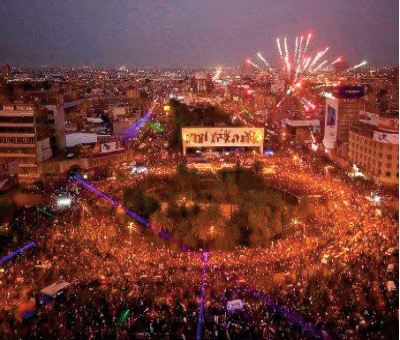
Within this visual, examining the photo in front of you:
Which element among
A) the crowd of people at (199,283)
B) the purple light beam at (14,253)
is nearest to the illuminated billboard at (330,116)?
the crowd of people at (199,283)

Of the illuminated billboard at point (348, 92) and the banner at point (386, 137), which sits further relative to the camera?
the illuminated billboard at point (348, 92)

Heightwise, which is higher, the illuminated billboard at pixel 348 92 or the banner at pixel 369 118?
the illuminated billboard at pixel 348 92

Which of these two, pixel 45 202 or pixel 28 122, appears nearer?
pixel 45 202

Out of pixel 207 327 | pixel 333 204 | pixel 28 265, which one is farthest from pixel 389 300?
pixel 28 265

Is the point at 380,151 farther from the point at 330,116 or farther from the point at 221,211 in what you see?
the point at 221,211

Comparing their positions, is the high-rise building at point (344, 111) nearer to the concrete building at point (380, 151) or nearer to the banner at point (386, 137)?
the concrete building at point (380, 151)

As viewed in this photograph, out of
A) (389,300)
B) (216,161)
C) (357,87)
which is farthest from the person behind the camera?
(357,87)

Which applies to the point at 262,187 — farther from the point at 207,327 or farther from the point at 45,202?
the point at 207,327
